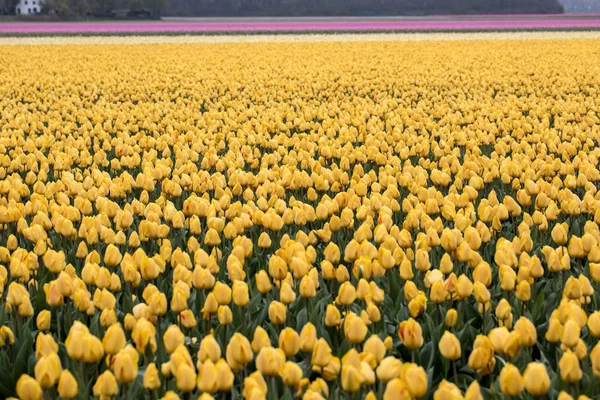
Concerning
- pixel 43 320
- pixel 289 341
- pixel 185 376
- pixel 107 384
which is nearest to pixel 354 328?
pixel 289 341

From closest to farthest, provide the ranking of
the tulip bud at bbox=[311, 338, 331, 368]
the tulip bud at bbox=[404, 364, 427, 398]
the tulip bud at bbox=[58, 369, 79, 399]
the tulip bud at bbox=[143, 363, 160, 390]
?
the tulip bud at bbox=[404, 364, 427, 398], the tulip bud at bbox=[58, 369, 79, 399], the tulip bud at bbox=[311, 338, 331, 368], the tulip bud at bbox=[143, 363, 160, 390]

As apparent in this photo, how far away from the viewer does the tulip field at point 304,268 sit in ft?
8.59

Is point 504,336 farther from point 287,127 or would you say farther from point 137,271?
point 287,127

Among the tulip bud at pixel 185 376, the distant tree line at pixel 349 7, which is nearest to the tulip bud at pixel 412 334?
the tulip bud at pixel 185 376

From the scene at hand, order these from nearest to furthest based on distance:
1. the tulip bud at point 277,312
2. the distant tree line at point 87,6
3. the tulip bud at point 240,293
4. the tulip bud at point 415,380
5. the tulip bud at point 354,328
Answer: the tulip bud at point 415,380 < the tulip bud at point 354,328 < the tulip bud at point 277,312 < the tulip bud at point 240,293 < the distant tree line at point 87,6

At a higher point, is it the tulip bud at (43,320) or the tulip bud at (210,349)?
the tulip bud at (210,349)

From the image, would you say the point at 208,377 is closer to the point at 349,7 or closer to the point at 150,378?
the point at 150,378

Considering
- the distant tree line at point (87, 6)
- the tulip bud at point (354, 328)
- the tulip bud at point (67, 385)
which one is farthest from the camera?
the distant tree line at point (87, 6)

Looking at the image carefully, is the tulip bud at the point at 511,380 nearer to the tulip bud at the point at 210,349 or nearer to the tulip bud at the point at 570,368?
the tulip bud at the point at 570,368

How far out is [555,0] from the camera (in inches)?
4806

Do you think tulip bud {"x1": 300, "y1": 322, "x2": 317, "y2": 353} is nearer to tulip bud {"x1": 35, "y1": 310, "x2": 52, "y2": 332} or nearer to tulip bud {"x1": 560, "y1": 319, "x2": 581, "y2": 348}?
tulip bud {"x1": 560, "y1": 319, "x2": 581, "y2": 348}

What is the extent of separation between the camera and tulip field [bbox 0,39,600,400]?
262 centimetres

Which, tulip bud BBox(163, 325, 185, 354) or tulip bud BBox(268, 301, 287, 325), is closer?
tulip bud BBox(163, 325, 185, 354)

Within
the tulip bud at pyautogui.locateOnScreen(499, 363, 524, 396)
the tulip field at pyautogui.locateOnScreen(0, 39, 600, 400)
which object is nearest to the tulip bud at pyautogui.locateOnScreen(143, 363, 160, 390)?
the tulip field at pyautogui.locateOnScreen(0, 39, 600, 400)
